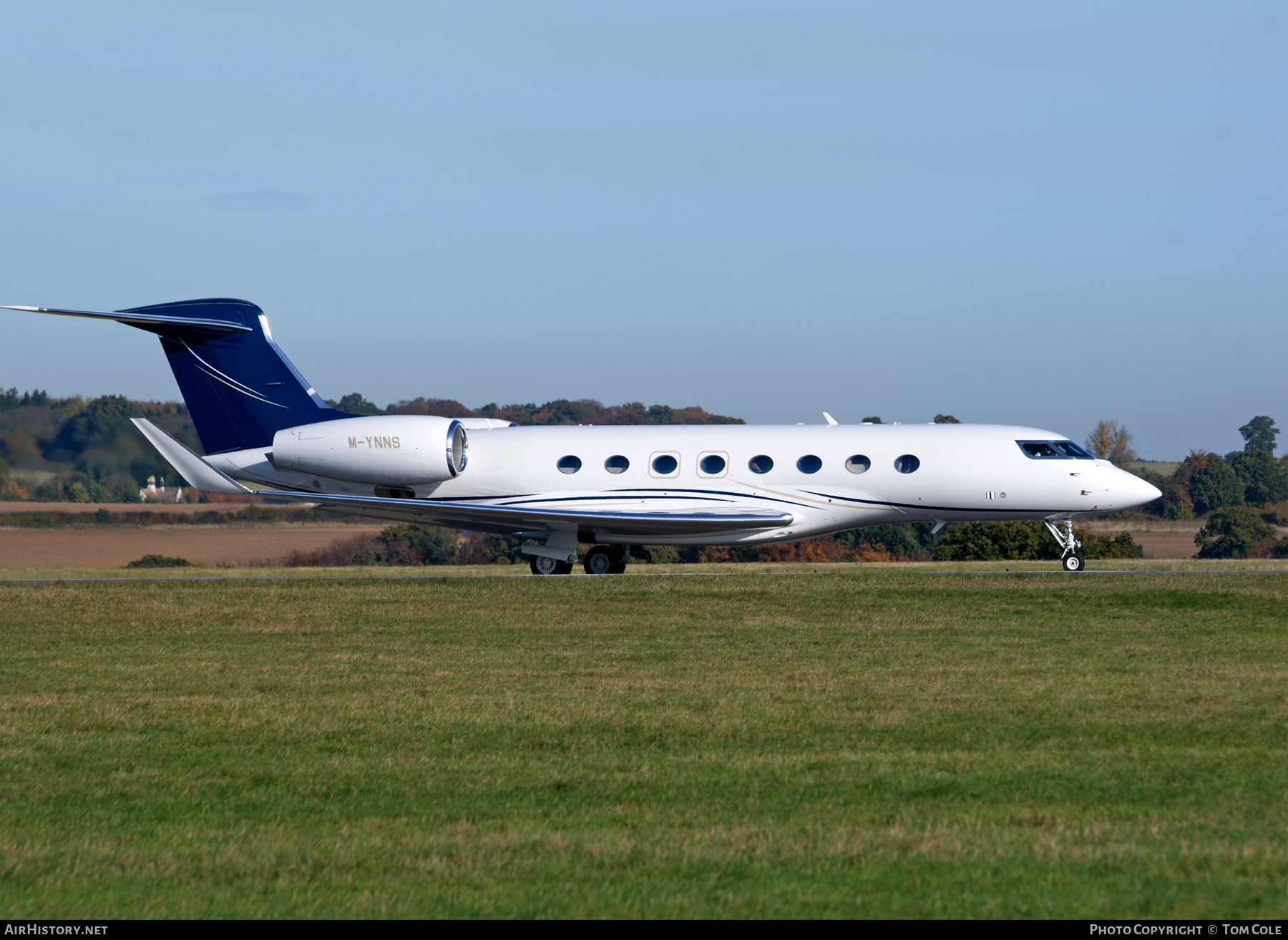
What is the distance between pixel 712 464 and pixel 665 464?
1.03 metres

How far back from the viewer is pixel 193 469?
27.5 meters

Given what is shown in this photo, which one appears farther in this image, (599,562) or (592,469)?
(599,562)

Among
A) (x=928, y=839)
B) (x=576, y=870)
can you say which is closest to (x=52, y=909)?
(x=576, y=870)

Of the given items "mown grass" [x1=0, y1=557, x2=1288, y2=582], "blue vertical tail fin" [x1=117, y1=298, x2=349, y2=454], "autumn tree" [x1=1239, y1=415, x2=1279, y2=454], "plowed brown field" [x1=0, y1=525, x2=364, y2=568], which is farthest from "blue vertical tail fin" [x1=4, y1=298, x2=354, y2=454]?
"autumn tree" [x1=1239, y1=415, x2=1279, y2=454]

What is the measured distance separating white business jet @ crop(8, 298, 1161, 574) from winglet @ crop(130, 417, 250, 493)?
0.03 meters

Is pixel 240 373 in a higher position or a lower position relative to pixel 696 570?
higher

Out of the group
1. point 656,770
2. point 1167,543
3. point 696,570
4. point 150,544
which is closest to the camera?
point 656,770

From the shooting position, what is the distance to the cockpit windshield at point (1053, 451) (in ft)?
86.5

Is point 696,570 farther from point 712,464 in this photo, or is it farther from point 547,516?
point 547,516

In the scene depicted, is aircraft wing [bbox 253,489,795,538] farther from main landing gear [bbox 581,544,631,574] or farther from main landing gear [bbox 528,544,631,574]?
main landing gear [bbox 581,544,631,574]

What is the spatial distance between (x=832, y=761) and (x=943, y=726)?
1.69 meters

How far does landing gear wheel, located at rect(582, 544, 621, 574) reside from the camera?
2844 cm

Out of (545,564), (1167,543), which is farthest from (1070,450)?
(1167,543)
